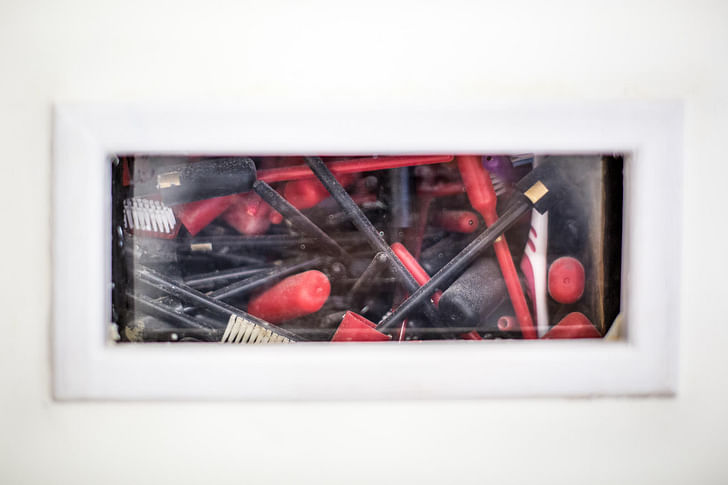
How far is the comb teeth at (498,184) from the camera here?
0.62 m

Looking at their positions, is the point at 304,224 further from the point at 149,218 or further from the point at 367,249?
the point at 149,218

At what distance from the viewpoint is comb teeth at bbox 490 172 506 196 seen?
0.62 m

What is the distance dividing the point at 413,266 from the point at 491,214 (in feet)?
0.48

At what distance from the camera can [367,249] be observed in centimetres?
63

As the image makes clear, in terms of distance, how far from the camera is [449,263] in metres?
0.63

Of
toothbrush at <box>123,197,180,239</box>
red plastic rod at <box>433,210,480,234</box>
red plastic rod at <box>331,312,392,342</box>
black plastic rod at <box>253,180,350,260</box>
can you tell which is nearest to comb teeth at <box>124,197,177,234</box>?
toothbrush at <box>123,197,180,239</box>

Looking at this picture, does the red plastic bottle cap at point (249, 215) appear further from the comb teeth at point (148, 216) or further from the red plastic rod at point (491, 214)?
the red plastic rod at point (491, 214)

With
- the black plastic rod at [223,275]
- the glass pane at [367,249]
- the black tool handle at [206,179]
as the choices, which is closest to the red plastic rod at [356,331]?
the glass pane at [367,249]
